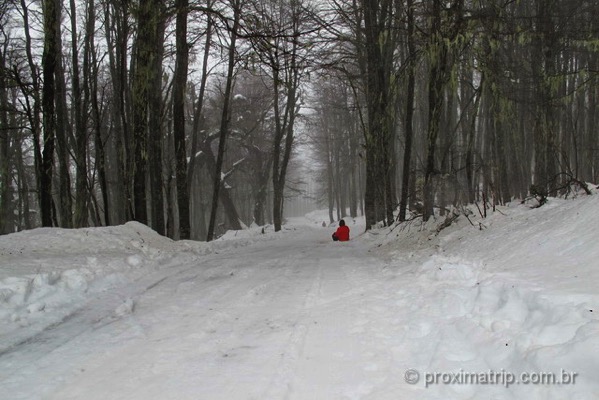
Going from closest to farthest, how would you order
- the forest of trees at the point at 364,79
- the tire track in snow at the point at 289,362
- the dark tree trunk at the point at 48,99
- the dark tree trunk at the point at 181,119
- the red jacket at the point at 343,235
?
1. the tire track in snow at the point at 289,362
2. the forest of trees at the point at 364,79
3. the dark tree trunk at the point at 48,99
4. the dark tree trunk at the point at 181,119
5. the red jacket at the point at 343,235

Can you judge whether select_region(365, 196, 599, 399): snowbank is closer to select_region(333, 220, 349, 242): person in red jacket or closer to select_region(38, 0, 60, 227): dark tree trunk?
select_region(333, 220, 349, 242): person in red jacket

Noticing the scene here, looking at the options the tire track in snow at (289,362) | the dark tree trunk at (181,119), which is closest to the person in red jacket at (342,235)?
the dark tree trunk at (181,119)

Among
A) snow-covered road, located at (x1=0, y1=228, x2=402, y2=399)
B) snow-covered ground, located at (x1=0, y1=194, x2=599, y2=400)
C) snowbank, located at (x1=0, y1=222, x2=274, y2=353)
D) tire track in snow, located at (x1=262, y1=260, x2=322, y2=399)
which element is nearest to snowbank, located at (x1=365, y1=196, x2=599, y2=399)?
snow-covered ground, located at (x1=0, y1=194, x2=599, y2=400)

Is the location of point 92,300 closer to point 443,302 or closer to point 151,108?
point 443,302

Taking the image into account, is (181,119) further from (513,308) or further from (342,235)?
(513,308)

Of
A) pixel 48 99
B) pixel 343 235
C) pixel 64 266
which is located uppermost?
pixel 48 99

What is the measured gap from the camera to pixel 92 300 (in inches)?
213

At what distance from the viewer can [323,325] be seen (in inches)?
168

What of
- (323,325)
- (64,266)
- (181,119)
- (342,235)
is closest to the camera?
(323,325)

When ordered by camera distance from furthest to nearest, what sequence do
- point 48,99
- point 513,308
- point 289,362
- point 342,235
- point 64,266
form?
point 342,235 → point 48,99 → point 64,266 → point 513,308 → point 289,362

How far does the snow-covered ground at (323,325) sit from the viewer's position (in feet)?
9.69

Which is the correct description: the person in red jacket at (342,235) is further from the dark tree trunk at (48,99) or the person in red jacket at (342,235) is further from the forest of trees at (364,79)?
the dark tree trunk at (48,99)

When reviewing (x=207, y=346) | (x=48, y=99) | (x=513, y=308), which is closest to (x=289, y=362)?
(x=207, y=346)

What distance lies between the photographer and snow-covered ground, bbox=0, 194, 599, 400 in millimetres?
2953
